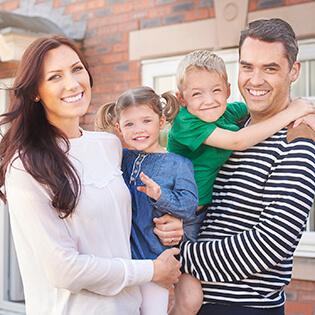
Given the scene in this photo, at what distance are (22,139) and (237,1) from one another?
3.01 m

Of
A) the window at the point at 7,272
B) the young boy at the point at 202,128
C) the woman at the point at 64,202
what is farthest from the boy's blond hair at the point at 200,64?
the window at the point at 7,272

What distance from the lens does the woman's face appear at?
6.65 ft

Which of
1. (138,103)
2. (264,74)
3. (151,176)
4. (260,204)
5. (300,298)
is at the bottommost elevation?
(300,298)

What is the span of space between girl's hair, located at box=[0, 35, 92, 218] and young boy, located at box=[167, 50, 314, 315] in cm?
57

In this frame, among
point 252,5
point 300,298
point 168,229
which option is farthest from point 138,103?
point 300,298

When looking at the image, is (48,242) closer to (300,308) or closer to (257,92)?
(257,92)

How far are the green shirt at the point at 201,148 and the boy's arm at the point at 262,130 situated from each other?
0.22 ft

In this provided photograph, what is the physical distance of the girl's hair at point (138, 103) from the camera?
2.28 meters

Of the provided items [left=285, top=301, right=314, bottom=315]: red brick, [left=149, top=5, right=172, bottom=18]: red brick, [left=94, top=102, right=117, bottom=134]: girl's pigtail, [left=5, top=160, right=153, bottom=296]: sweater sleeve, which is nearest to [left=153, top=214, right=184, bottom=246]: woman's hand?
[left=5, top=160, right=153, bottom=296]: sweater sleeve

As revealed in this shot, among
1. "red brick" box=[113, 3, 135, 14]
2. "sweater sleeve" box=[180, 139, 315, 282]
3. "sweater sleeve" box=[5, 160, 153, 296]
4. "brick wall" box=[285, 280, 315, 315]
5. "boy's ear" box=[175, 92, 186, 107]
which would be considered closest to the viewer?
"sweater sleeve" box=[5, 160, 153, 296]

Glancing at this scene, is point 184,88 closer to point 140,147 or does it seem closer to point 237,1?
point 140,147

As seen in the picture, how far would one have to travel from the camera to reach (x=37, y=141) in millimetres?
1993

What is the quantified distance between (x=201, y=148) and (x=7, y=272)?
4389 millimetres

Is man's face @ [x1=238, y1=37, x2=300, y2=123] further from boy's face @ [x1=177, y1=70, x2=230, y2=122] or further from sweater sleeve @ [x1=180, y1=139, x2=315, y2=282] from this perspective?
sweater sleeve @ [x1=180, y1=139, x2=315, y2=282]
